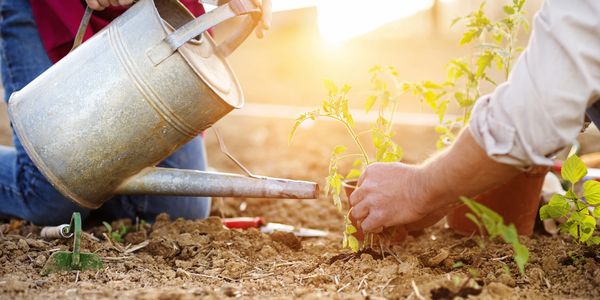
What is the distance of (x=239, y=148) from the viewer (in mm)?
4719

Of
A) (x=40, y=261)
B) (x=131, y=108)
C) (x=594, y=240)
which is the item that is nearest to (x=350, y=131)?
(x=131, y=108)

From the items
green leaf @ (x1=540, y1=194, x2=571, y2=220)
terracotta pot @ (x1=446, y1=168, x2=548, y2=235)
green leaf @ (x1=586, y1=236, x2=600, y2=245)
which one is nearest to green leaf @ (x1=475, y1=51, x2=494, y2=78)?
terracotta pot @ (x1=446, y1=168, x2=548, y2=235)

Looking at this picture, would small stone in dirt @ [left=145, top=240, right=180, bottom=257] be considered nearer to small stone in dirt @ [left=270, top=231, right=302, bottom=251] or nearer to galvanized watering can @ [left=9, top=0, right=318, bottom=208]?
galvanized watering can @ [left=9, top=0, right=318, bottom=208]

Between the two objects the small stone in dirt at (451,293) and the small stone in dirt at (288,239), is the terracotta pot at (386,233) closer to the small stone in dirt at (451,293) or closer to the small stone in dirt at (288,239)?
the small stone in dirt at (288,239)

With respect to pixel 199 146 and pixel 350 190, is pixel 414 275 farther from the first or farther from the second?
pixel 199 146

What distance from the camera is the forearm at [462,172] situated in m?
1.61

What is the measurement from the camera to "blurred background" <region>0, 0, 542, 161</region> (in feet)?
17.7

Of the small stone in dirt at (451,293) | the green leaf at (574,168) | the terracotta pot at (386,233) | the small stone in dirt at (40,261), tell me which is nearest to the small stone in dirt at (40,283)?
the small stone in dirt at (40,261)

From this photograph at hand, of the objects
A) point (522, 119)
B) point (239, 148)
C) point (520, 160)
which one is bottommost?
point (239, 148)

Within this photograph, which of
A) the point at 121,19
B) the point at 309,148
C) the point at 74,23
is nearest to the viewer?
→ the point at 121,19

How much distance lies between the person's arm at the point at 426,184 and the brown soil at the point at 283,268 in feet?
0.55

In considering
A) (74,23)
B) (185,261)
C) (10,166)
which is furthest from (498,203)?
(10,166)

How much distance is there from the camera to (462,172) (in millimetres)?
1646

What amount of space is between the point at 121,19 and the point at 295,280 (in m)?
0.96
